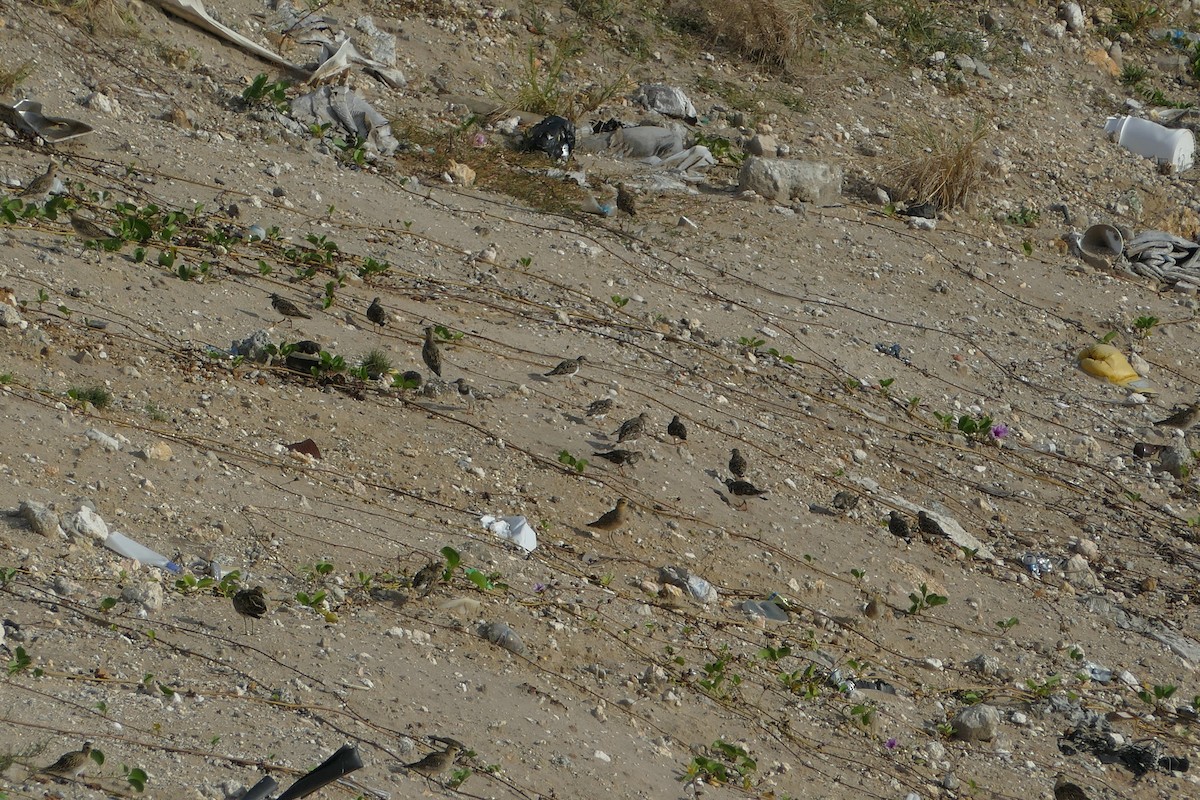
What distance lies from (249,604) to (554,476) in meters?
1.64

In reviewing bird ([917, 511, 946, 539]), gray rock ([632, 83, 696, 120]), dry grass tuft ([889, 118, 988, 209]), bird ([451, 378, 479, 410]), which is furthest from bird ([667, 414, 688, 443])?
gray rock ([632, 83, 696, 120])

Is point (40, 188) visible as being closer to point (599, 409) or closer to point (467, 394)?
point (467, 394)

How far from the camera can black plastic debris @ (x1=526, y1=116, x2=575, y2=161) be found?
7.79 meters

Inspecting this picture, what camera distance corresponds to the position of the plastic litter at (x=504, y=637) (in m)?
4.05

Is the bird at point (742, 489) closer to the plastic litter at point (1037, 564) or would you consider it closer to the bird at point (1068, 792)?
the plastic litter at point (1037, 564)

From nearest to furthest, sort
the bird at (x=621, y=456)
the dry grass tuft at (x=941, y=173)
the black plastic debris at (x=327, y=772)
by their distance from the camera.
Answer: the black plastic debris at (x=327, y=772)
the bird at (x=621, y=456)
the dry grass tuft at (x=941, y=173)

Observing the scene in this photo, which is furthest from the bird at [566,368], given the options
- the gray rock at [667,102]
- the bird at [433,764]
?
the gray rock at [667,102]

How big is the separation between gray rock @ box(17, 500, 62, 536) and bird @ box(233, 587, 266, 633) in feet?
1.86

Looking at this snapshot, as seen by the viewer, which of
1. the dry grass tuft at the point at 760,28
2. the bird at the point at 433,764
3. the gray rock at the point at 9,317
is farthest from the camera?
the dry grass tuft at the point at 760,28

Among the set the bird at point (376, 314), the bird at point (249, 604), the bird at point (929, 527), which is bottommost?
the bird at point (929, 527)

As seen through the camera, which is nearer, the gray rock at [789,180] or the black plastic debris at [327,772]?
the black plastic debris at [327,772]

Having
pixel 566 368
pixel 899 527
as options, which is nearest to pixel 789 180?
pixel 566 368

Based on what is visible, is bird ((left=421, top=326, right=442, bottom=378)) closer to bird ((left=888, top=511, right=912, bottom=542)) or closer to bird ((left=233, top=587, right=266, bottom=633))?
bird ((left=233, top=587, right=266, bottom=633))

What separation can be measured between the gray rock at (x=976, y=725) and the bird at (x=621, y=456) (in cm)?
152
